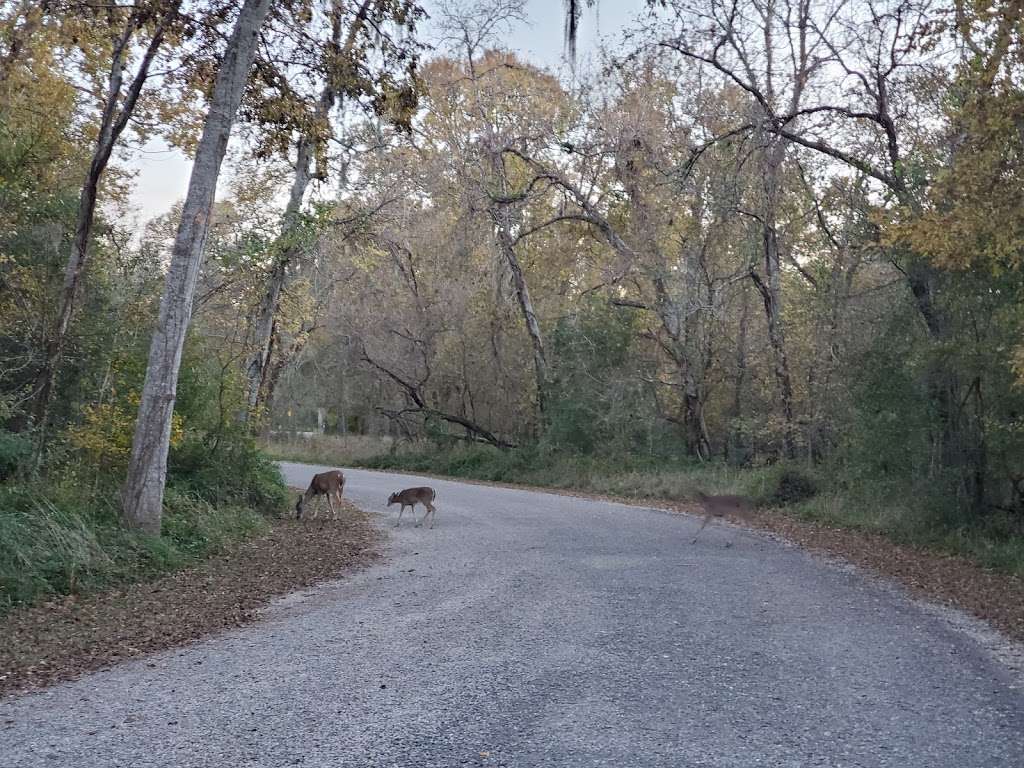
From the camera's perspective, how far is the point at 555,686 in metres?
6.30

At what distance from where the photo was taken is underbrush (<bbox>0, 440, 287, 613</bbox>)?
30.6 feet

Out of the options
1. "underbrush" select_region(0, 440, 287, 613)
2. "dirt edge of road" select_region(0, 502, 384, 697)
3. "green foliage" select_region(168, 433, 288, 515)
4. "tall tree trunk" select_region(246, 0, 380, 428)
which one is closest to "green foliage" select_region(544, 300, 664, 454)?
"tall tree trunk" select_region(246, 0, 380, 428)

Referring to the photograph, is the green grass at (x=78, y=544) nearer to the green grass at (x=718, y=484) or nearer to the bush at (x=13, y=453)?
the bush at (x=13, y=453)

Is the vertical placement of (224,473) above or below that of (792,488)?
below

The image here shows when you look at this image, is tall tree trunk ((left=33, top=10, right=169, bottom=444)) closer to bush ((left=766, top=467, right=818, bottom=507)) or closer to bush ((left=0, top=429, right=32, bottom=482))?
bush ((left=0, top=429, right=32, bottom=482))

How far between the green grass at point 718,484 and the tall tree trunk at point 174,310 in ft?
36.6

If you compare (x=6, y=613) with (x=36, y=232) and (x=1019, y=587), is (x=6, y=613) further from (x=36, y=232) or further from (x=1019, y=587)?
(x=1019, y=587)

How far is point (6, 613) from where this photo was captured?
8336 mm

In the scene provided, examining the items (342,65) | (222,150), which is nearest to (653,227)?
(342,65)

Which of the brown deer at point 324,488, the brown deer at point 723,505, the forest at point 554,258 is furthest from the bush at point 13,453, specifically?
the brown deer at point 723,505

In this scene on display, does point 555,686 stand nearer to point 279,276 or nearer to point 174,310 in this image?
point 174,310

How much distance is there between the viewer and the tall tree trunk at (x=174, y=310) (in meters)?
11.5

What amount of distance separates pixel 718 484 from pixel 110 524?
15890 millimetres

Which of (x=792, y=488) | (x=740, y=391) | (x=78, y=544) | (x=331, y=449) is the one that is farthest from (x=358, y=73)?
(x=331, y=449)
